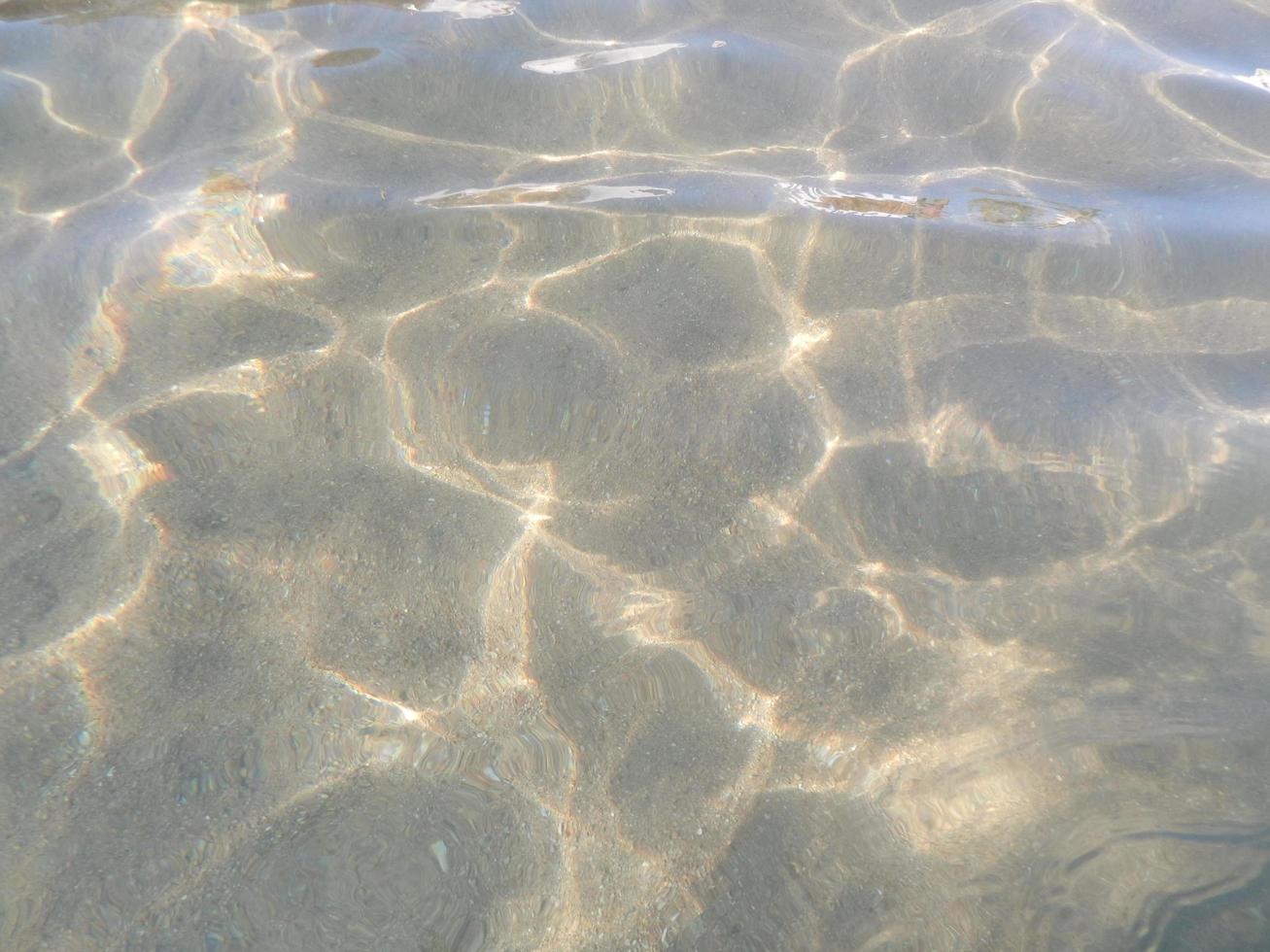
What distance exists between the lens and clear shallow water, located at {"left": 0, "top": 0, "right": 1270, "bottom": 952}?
1.84 metres

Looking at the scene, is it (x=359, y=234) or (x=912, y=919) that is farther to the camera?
(x=359, y=234)

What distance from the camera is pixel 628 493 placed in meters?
2.51

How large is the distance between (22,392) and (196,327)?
1.71ft

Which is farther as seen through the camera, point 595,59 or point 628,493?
point 595,59

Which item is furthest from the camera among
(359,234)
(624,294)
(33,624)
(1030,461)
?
(359,234)

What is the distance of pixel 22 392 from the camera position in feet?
8.70

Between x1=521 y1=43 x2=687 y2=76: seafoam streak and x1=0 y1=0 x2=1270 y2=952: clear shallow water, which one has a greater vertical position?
x1=521 y1=43 x2=687 y2=76: seafoam streak

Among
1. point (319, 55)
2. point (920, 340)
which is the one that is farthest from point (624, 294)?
point (319, 55)

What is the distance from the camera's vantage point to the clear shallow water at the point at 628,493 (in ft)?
6.05

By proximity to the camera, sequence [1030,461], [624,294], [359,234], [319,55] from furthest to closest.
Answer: [319,55], [359,234], [624,294], [1030,461]

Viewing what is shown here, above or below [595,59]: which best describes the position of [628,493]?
below

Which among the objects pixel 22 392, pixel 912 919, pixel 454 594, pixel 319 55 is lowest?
pixel 912 919

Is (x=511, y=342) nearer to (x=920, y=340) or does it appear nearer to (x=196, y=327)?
(x=196, y=327)

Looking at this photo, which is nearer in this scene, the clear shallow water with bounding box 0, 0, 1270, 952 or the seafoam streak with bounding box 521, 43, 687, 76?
the clear shallow water with bounding box 0, 0, 1270, 952
